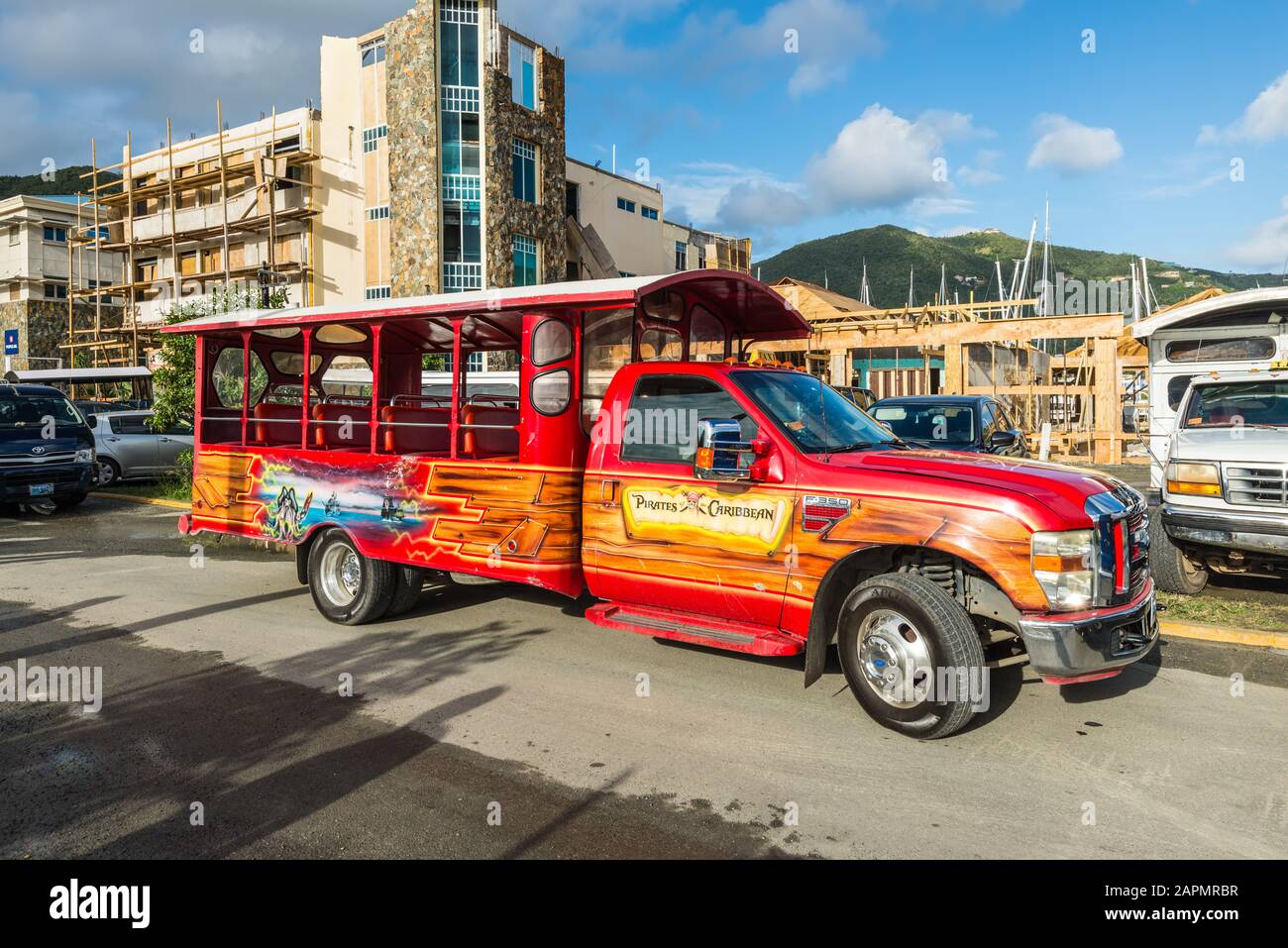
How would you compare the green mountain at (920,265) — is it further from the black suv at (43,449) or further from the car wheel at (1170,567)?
the car wheel at (1170,567)

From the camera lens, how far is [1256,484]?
7375mm

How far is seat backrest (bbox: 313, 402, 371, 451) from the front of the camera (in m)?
8.24

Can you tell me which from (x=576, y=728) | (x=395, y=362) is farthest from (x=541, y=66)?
(x=576, y=728)

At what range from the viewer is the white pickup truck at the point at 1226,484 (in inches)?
287

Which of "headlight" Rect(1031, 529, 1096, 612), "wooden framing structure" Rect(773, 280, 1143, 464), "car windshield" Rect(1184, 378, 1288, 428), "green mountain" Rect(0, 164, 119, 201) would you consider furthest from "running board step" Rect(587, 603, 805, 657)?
"green mountain" Rect(0, 164, 119, 201)

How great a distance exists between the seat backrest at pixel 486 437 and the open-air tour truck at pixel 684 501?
24 mm

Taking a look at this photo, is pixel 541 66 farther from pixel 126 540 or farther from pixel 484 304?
pixel 484 304

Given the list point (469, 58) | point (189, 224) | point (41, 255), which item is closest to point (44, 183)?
point (41, 255)

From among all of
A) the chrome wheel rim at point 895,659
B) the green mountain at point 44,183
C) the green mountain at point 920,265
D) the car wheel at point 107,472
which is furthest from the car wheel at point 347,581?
the green mountain at point 920,265
